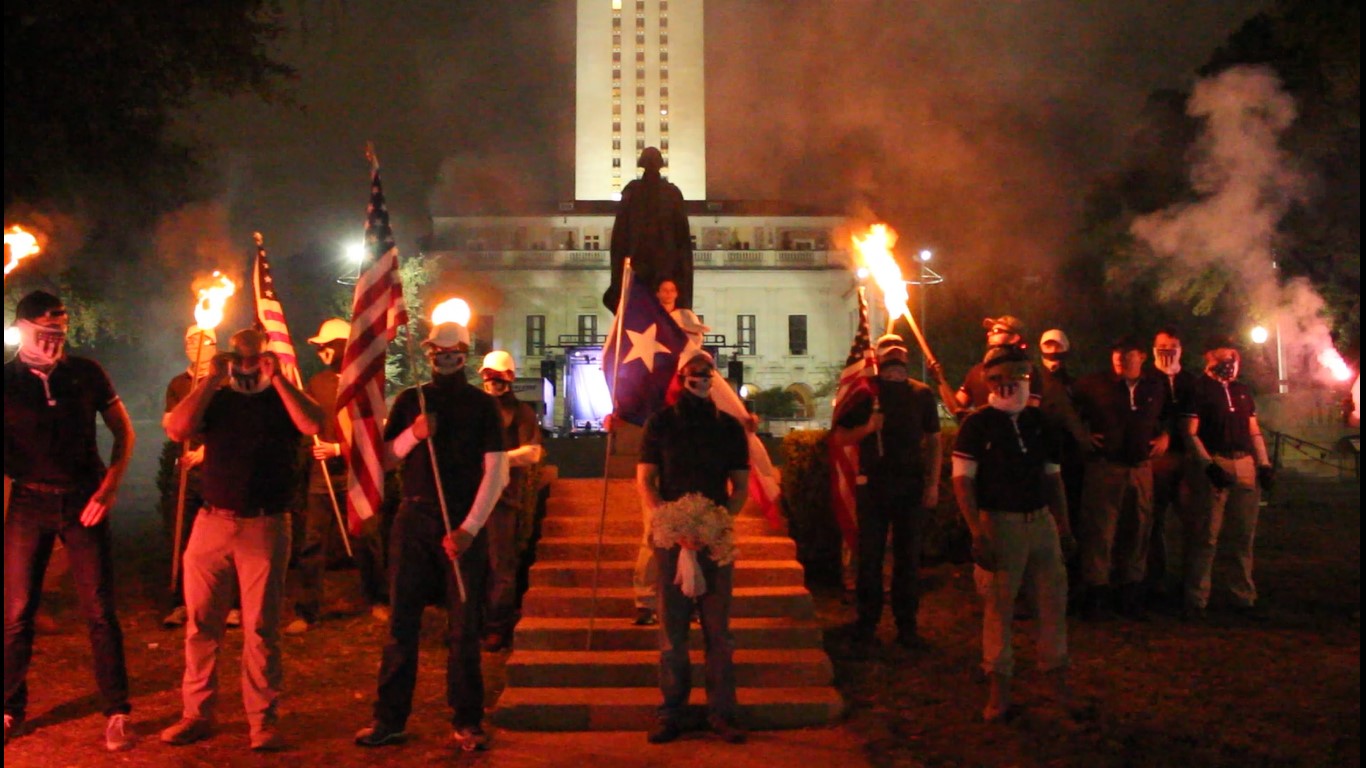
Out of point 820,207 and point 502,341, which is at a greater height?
point 820,207

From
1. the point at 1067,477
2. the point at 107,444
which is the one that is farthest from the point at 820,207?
the point at 1067,477

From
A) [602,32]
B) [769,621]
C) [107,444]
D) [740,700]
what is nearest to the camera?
[740,700]

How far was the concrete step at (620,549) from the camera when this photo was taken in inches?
331

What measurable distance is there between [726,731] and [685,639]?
0.54m

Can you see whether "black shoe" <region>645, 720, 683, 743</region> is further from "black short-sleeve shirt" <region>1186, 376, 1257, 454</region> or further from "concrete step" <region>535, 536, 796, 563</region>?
"black short-sleeve shirt" <region>1186, 376, 1257, 454</region>

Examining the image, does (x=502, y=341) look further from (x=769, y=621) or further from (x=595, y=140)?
(x=769, y=621)

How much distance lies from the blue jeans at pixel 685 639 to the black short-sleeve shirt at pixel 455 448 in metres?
1.08

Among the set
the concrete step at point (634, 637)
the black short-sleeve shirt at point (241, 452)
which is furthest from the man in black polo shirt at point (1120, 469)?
the black short-sleeve shirt at point (241, 452)

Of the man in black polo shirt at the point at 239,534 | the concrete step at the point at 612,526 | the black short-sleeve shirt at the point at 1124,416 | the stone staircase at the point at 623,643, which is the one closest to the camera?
the man in black polo shirt at the point at 239,534

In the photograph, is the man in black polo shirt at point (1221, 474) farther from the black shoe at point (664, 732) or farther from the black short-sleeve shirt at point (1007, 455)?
the black shoe at point (664, 732)

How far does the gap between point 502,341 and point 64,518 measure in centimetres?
6404

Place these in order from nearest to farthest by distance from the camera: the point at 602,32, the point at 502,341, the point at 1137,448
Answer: the point at 1137,448
the point at 502,341
the point at 602,32

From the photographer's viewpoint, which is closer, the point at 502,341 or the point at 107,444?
the point at 107,444

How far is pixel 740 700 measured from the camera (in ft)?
20.8
